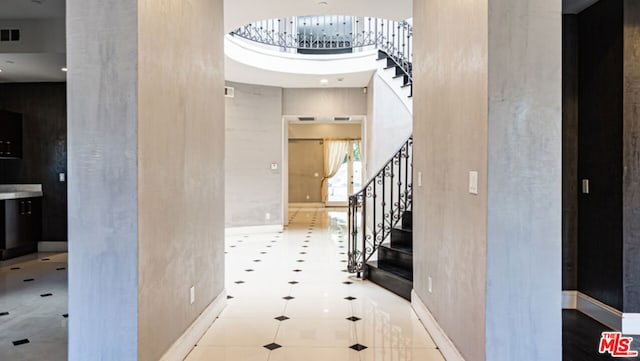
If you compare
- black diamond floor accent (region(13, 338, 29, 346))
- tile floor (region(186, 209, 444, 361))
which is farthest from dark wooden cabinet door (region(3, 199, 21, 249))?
black diamond floor accent (region(13, 338, 29, 346))

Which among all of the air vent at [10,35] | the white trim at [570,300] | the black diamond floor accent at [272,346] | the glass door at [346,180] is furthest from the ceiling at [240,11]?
the glass door at [346,180]

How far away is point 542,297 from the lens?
225cm

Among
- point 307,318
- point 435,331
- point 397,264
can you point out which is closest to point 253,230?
point 397,264

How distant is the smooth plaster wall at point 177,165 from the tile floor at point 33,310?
45.2 inches

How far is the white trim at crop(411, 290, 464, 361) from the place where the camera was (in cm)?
279

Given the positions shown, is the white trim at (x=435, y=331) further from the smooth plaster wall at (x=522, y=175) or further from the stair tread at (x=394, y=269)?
the smooth plaster wall at (x=522, y=175)

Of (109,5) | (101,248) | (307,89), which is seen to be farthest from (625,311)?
(307,89)

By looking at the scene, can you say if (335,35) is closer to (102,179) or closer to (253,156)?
(253,156)

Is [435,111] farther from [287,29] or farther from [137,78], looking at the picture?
[287,29]

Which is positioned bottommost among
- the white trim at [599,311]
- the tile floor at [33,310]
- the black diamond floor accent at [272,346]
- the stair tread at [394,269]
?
the tile floor at [33,310]

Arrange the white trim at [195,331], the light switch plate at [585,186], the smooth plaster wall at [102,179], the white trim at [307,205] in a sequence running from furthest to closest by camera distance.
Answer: the white trim at [307,205], the light switch plate at [585,186], the white trim at [195,331], the smooth plaster wall at [102,179]

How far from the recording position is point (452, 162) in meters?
2.87

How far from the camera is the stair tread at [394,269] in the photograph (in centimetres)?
457

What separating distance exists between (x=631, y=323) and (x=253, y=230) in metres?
7.03
